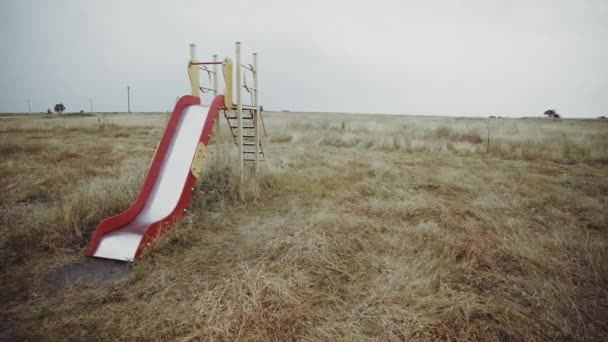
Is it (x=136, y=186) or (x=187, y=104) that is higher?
(x=187, y=104)

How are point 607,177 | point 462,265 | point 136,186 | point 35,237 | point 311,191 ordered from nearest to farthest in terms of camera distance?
point 462,265 → point 35,237 → point 136,186 → point 311,191 → point 607,177

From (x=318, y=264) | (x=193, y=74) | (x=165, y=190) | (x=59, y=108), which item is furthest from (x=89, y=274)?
(x=59, y=108)

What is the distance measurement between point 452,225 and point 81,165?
944 centimetres

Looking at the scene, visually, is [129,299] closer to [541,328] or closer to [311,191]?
[541,328]

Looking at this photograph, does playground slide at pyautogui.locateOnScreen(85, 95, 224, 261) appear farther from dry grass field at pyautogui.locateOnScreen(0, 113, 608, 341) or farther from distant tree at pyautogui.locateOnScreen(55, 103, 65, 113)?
distant tree at pyautogui.locateOnScreen(55, 103, 65, 113)

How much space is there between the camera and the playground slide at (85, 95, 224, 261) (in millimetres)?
3672

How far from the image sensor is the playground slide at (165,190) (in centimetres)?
367

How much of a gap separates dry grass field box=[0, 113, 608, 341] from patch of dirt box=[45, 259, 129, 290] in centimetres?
3

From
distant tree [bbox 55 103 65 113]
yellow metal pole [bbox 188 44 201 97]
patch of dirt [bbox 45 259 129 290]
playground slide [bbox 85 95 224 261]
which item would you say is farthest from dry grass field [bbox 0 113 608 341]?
distant tree [bbox 55 103 65 113]

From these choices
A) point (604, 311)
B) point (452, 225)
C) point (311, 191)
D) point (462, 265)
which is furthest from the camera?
point (311, 191)

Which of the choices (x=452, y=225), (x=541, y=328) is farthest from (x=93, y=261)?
(x=452, y=225)

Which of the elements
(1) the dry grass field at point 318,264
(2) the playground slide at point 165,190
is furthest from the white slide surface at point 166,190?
(1) the dry grass field at point 318,264

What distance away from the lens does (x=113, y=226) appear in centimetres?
395

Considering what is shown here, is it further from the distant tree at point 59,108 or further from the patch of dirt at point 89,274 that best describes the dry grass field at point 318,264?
the distant tree at point 59,108
